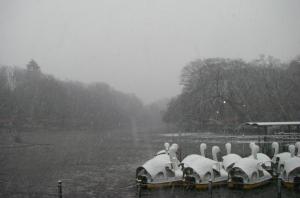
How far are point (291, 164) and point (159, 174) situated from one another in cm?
709

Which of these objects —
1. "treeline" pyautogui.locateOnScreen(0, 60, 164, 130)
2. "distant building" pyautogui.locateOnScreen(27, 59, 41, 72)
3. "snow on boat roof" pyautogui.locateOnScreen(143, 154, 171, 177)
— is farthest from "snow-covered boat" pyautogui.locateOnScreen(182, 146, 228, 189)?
"distant building" pyautogui.locateOnScreen(27, 59, 41, 72)

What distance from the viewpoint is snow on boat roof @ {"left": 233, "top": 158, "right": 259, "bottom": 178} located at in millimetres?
19734

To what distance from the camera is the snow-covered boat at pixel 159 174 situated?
20.3 metres

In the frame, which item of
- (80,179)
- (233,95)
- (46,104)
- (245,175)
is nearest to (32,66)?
(46,104)

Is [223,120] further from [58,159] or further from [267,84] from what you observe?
[58,159]

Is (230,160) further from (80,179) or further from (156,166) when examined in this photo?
(80,179)

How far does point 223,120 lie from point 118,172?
55043mm

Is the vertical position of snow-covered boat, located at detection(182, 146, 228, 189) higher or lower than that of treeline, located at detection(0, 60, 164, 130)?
lower

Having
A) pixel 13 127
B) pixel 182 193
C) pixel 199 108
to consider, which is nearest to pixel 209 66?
pixel 199 108

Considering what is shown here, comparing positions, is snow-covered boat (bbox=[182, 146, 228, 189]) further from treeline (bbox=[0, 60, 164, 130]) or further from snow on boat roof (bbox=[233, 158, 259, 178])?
treeline (bbox=[0, 60, 164, 130])

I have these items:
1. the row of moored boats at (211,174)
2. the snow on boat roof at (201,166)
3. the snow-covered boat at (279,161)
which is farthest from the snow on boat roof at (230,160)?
the snow-covered boat at (279,161)

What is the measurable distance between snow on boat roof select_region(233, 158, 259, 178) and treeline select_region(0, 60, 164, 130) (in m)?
84.2

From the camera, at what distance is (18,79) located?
11025cm

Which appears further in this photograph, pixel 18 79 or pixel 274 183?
pixel 18 79
